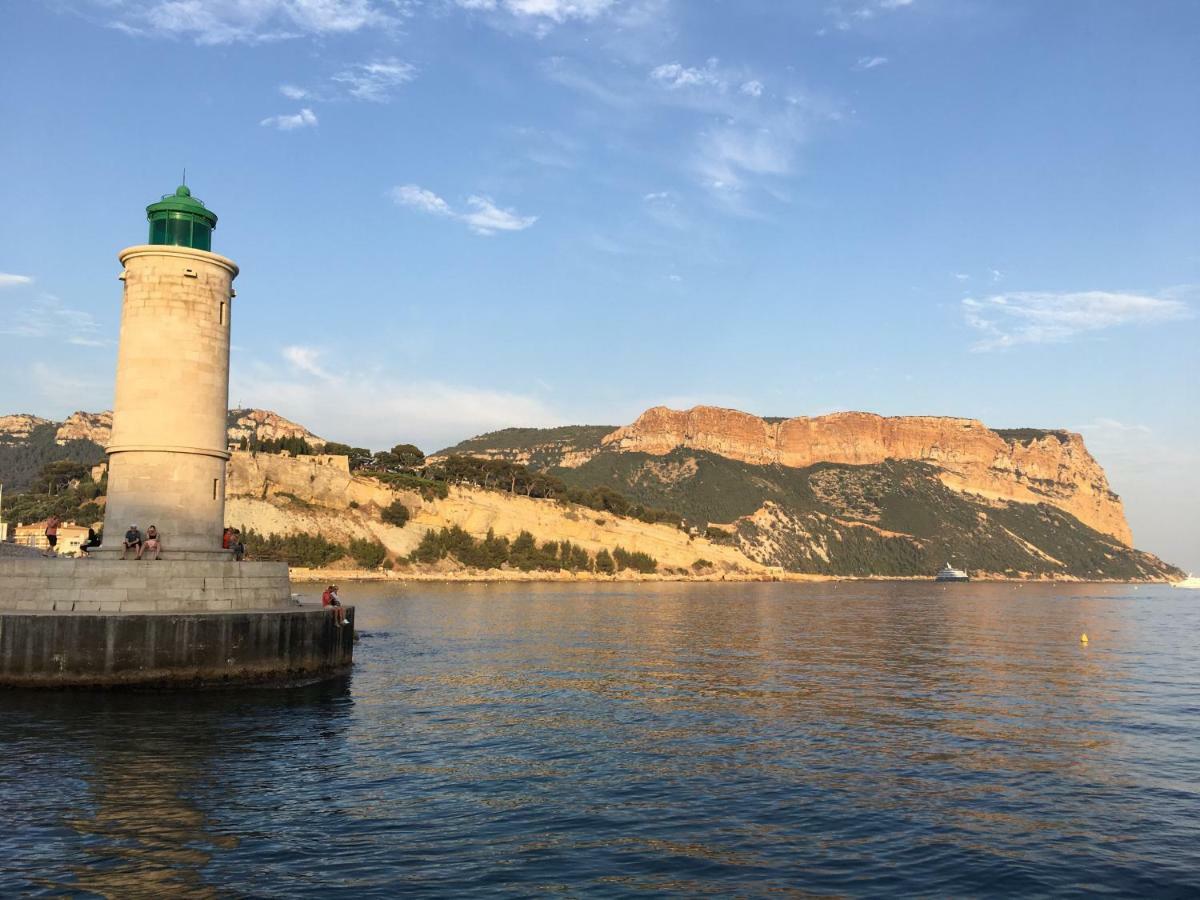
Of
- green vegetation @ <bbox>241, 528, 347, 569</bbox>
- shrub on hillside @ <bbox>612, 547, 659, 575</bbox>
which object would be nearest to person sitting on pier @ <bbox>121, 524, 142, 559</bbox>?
green vegetation @ <bbox>241, 528, 347, 569</bbox>

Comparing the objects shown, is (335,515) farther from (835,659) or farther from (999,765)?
(999,765)

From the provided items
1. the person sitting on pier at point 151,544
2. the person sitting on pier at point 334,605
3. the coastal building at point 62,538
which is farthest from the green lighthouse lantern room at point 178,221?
the coastal building at point 62,538

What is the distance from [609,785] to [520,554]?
124807 millimetres

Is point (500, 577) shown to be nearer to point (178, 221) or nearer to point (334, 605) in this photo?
point (334, 605)

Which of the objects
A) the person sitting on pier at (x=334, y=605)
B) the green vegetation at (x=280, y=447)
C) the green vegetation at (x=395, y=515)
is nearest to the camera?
the person sitting on pier at (x=334, y=605)

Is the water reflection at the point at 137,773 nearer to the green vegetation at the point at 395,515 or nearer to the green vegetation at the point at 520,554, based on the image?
the green vegetation at the point at 395,515

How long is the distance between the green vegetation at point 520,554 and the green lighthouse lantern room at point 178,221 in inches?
3991

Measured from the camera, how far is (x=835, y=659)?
38.5 meters

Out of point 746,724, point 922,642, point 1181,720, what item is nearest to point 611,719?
point 746,724

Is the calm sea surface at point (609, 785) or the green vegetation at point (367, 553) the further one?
the green vegetation at point (367, 553)

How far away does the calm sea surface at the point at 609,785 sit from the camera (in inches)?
466

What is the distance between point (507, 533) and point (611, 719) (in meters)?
120

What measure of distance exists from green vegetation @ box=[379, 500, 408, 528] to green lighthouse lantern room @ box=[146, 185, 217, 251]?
102 metres

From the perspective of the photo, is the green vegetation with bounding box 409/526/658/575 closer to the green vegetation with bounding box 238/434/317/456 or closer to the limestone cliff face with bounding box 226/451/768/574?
the limestone cliff face with bounding box 226/451/768/574
